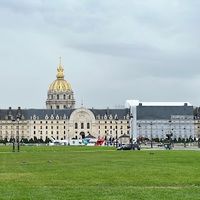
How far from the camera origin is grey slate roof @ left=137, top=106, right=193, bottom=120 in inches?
7677

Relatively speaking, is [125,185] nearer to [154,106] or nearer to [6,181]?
[6,181]

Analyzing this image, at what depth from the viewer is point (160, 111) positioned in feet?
643

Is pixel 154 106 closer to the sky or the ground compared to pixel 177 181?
closer to the sky

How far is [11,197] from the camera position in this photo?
17.4 m

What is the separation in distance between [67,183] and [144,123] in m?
174

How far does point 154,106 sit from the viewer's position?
7790 inches

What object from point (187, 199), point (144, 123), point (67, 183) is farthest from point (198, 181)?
point (144, 123)

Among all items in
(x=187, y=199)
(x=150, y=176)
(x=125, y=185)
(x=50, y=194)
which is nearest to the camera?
(x=187, y=199)

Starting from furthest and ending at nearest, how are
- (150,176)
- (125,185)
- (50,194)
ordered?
(150,176), (125,185), (50,194)

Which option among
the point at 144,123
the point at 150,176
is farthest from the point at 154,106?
the point at 150,176

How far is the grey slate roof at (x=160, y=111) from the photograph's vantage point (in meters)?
195

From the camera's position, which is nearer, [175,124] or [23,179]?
[23,179]

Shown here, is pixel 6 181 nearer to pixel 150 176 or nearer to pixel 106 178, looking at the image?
pixel 106 178

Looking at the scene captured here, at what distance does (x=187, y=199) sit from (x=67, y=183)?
645 centimetres
